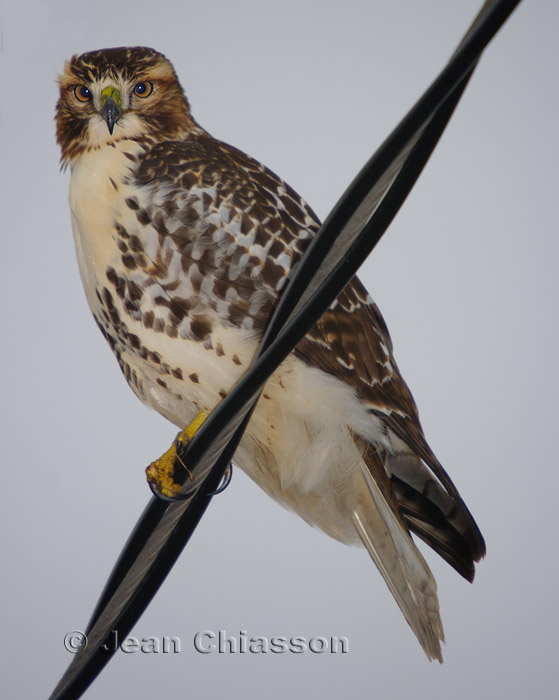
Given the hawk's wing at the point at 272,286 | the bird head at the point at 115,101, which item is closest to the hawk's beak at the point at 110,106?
the bird head at the point at 115,101

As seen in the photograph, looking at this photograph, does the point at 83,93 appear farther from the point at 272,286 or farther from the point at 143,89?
the point at 272,286

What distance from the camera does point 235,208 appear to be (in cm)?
161

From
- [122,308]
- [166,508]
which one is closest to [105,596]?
[166,508]

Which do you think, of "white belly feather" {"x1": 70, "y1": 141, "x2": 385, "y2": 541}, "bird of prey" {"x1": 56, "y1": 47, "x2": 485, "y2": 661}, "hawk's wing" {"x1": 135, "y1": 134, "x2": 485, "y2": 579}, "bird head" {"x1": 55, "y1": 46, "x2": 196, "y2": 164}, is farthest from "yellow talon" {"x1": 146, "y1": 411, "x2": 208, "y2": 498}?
"bird head" {"x1": 55, "y1": 46, "x2": 196, "y2": 164}

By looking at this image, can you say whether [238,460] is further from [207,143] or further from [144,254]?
[207,143]

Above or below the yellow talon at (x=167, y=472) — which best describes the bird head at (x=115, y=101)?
above

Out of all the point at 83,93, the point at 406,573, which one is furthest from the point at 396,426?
the point at 83,93

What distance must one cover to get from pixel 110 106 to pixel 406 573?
1288 millimetres

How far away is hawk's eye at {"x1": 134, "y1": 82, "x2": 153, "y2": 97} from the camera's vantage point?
1.85m

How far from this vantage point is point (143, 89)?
1.86m

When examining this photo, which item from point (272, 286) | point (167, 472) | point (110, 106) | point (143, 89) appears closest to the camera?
point (167, 472)

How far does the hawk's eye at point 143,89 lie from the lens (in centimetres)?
185

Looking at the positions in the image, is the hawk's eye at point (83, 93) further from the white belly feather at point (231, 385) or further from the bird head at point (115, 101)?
the white belly feather at point (231, 385)

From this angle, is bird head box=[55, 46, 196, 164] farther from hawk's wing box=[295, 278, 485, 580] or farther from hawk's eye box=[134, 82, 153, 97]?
hawk's wing box=[295, 278, 485, 580]
